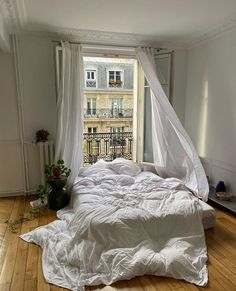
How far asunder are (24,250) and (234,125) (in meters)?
2.95

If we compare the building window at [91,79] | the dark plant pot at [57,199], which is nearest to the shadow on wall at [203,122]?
the dark plant pot at [57,199]

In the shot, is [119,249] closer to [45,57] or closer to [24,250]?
[24,250]

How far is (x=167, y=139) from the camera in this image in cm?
367

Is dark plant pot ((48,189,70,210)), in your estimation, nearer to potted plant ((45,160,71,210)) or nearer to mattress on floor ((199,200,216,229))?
potted plant ((45,160,71,210))

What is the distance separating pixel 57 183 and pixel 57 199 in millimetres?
226

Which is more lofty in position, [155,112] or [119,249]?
[155,112]

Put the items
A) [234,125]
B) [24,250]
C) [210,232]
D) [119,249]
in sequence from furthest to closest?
[234,125] < [210,232] < [24,250] < [119,249]

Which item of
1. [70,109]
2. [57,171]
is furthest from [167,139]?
[57,171]

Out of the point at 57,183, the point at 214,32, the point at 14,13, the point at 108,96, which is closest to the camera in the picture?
the point at 14,13

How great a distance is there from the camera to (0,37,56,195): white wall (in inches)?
132

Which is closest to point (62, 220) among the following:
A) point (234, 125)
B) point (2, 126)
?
point (2, 126)

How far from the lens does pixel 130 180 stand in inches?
126

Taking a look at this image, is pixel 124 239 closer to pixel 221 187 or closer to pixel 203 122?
pixel 221 187

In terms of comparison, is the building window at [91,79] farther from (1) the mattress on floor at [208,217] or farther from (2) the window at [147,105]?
(1) the mattress on floor at [208,217]
